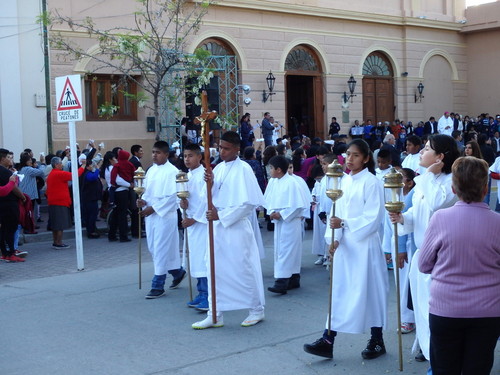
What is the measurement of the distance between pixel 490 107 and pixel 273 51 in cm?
1201

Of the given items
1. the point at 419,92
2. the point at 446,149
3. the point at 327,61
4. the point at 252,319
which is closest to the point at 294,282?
the point at 252,319

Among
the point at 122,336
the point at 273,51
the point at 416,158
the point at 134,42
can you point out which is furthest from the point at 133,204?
the point at 273,51

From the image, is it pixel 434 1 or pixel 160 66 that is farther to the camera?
pixel 434 1

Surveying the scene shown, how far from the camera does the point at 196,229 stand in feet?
25.0

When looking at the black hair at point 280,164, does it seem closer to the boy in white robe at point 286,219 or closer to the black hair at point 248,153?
the boy in white robe at point 286,219

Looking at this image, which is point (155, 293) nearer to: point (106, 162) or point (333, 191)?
point (333, 191)

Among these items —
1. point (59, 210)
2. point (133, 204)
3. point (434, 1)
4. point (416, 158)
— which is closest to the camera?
point (416, 158)

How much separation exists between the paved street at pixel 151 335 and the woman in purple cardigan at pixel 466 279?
1.69m

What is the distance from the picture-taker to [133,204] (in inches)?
545

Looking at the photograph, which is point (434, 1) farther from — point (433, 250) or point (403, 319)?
point (433, 250)

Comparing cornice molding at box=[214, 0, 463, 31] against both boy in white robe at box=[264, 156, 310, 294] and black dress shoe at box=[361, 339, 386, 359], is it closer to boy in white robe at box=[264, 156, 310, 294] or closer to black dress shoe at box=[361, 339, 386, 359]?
boy in white robe at box=[264, 156, 310, 294]

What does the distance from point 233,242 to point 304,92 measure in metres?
20.4

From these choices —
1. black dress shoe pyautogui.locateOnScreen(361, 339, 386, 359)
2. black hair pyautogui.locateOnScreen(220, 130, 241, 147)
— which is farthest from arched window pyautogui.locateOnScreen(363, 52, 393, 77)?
black dress shoe pyautogui.locateOnScreen(361, 339, 386, 359)

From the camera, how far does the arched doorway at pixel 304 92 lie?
1006 inches
